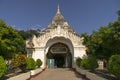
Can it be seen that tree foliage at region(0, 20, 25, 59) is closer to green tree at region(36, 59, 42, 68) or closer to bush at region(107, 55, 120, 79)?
bush at region(107, 55, 120, 79)

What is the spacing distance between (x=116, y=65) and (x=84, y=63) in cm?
1426

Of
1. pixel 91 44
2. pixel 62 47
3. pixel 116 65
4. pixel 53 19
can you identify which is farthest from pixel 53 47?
pixel 116 65

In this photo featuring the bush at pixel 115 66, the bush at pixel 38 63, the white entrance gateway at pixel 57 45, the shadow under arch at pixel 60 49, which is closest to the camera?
the bush at pixel 115 66

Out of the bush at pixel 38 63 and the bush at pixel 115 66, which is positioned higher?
the bush at pixel 38 63

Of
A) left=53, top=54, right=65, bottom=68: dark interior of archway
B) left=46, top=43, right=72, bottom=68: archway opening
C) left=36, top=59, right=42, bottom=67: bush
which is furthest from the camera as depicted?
left=53, top=54, right=65, bottom=68: dark interior of archway

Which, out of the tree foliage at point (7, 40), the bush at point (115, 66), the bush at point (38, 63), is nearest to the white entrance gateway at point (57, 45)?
the bush at point (38, 63)

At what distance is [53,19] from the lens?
52969 millimetres

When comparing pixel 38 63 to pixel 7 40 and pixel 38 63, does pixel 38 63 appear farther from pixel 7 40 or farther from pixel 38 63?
pixel 7 40

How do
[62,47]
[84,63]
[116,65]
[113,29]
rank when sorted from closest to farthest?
[116,65] < [113,29] < [84,63] < [62,47]

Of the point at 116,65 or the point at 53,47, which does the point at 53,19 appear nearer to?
the point at 53,47

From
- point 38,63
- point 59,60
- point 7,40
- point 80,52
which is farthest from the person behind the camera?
point 59,60

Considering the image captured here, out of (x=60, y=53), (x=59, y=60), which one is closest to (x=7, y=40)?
(x=60, y=53)

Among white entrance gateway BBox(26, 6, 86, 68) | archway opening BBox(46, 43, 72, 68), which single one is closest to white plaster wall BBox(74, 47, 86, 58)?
white entrance gateway BBox(26, 6, 86, 68)

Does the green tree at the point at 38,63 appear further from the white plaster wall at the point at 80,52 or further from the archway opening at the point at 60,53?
the white plaster wall at the point at 80,52
